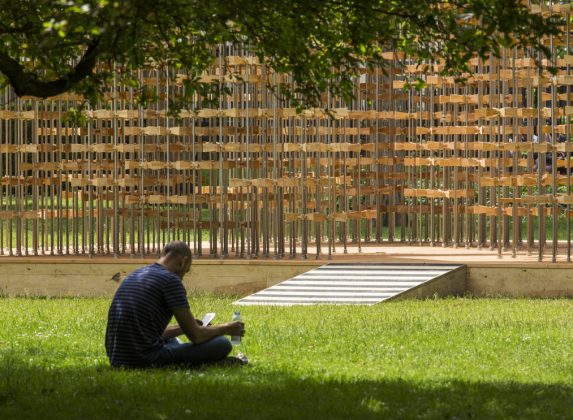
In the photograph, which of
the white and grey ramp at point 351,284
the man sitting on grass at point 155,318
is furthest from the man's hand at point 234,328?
the white and grey ramp at point 351,284

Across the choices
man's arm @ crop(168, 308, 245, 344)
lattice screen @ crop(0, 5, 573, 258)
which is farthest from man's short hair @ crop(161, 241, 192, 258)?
lattice screen @ crop(0, 5, 573, 258)

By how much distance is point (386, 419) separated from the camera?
8461 mm

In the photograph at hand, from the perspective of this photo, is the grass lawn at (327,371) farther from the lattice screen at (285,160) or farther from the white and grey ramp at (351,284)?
the lattice screen at (285,160)

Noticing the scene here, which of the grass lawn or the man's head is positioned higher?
the man's head

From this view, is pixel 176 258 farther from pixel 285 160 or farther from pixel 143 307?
pixel 285 160

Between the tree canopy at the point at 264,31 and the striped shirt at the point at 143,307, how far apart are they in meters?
1.47

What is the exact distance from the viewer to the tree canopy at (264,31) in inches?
348

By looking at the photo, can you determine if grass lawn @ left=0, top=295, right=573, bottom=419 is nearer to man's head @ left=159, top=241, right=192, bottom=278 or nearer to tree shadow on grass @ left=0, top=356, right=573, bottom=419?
tree shadow on grass @ left=0, top=356, right=573, bottom=419

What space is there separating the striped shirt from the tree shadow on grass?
0.79ft

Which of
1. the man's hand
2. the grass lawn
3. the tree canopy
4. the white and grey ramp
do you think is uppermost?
the tree canopy

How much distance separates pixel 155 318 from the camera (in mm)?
9781

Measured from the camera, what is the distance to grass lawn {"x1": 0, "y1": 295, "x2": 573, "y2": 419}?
8.84m

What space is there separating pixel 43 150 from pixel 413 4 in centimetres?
1139

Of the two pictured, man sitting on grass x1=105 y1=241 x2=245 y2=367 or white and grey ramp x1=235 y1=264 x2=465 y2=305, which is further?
white and grey ramp x1=235 y1=264 x2=465 y2=305
